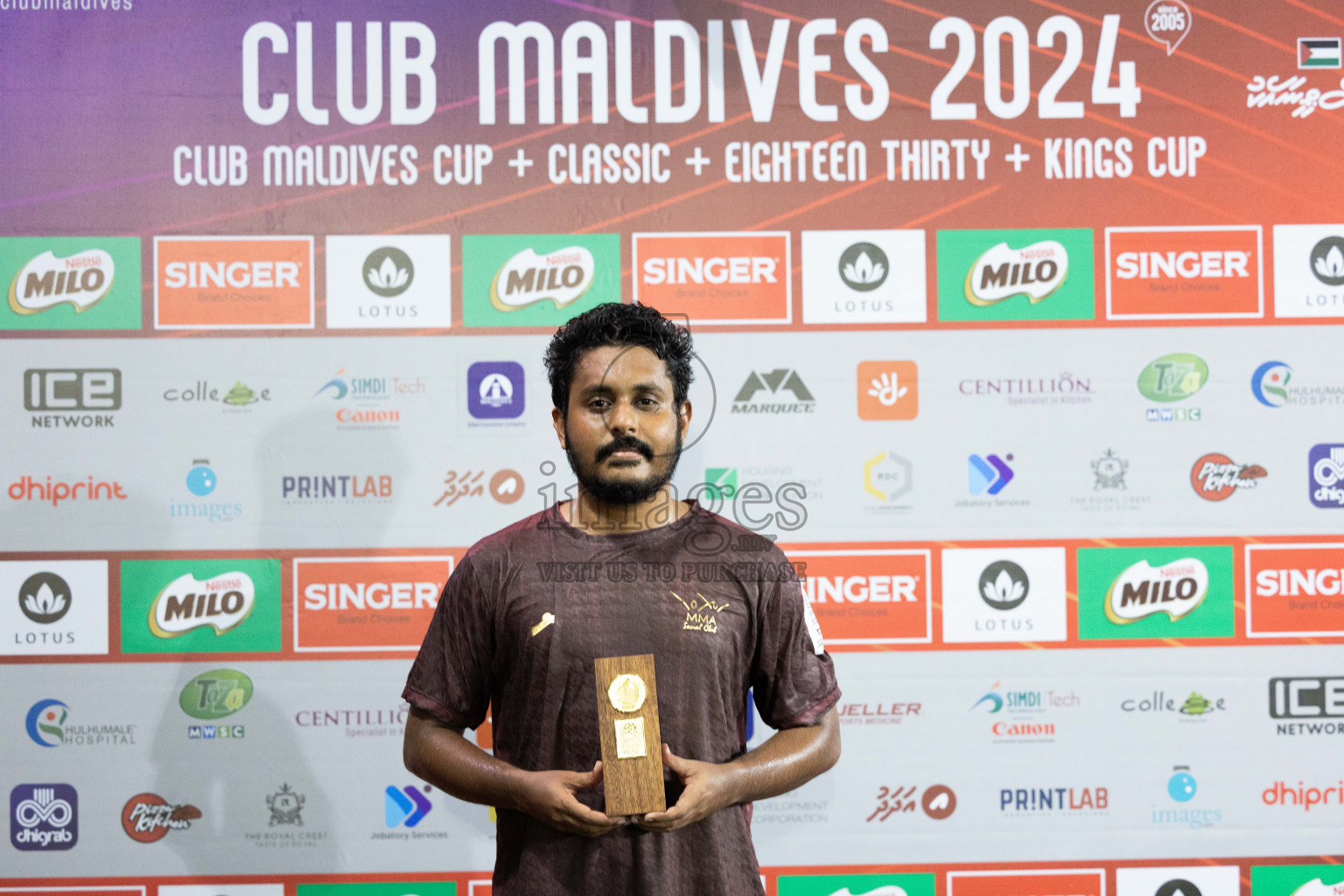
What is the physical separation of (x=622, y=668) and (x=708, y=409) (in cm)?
104

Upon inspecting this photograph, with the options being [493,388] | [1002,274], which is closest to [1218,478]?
[1002,274]

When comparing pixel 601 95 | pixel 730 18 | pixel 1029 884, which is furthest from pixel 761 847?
pixel 730 18

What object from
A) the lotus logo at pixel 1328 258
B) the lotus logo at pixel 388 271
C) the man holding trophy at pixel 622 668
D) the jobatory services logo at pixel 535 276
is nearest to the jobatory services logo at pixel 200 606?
the lotus logo at pixel 388 271

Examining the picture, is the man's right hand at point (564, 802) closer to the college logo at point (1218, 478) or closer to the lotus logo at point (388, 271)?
the lotus logo at point (388, 271)

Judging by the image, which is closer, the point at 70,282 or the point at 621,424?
the point at 621,424

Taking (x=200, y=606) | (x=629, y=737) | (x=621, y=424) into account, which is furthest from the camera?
(x=200, y=606)

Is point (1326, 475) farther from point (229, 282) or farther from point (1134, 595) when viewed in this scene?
point (229, 282)

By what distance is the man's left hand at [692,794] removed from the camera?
3.95 feet

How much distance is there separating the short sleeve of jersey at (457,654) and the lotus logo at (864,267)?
1251 millimetres

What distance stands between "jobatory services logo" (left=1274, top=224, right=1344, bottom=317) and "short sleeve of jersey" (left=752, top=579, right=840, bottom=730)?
1642mm

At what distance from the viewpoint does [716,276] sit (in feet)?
7.13

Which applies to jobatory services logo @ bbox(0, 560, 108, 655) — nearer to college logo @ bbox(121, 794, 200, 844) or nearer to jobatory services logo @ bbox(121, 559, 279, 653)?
jobatory services logo @ bbox(121, 559, 279, 653)

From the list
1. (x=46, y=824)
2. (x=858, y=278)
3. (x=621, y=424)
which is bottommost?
(x=46, y=824)

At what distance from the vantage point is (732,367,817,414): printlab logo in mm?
2172
